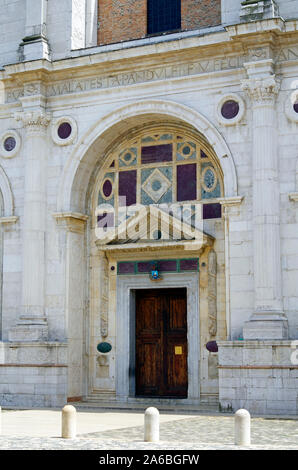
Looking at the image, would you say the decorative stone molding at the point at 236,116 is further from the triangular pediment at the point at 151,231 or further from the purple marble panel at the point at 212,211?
the triangular pediment at the point at 151,231

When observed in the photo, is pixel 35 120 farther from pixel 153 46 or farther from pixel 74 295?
pixel 74 295

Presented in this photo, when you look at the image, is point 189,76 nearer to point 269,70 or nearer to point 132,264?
point 269,70

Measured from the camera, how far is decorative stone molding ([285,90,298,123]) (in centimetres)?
2093

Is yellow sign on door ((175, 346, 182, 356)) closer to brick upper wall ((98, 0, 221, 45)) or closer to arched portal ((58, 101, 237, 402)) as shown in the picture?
arched portal ((58, 101, 237, 402))

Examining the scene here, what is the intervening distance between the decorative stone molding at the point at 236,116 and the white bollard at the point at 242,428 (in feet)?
35.1

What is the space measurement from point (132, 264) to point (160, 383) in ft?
11.9

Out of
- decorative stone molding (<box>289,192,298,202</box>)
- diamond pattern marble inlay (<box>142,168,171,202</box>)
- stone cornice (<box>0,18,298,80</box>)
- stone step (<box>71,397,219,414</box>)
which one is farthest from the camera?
diamond pattern marble inlay (<box>142,168,171,202</box>)

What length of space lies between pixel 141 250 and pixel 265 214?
168 inches

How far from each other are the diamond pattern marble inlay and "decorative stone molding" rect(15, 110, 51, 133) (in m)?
3.60

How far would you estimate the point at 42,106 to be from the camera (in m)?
24.0

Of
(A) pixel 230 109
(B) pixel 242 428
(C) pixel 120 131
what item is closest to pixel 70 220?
(C) pixel 120 131

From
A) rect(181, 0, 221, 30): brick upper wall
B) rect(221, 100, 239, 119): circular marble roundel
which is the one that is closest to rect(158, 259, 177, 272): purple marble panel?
rect(221, 100, 239, 119): circular marble roundel

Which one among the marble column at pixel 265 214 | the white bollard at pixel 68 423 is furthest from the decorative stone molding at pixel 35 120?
the white bollard at pixel 68 423
